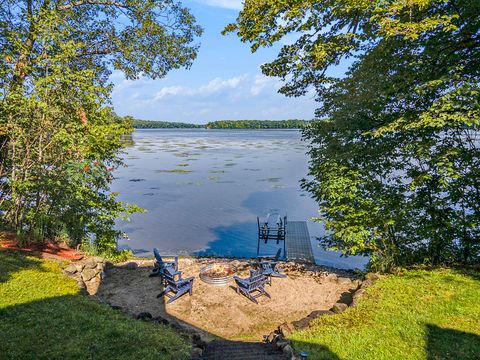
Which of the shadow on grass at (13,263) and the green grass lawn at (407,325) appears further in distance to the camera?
the shadow on grass at (13,263)

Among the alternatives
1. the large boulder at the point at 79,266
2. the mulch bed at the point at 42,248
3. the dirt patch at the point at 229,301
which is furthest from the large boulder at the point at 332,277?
the mulch bed at the point at 42,248

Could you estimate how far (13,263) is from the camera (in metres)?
9.10

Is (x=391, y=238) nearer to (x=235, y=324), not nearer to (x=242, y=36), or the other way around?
(x=235, y=324)

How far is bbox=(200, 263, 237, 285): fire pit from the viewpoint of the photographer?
1163 centimetres

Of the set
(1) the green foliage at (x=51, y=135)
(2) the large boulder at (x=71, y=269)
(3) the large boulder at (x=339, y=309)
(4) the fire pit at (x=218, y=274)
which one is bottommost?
(4) the fire pit at (x=218, y=274)

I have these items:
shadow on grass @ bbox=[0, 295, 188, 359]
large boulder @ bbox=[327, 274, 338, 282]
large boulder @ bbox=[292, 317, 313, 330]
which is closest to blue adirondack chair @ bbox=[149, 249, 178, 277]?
shadow on grass @ bbox=[0, 295, 188, 359]

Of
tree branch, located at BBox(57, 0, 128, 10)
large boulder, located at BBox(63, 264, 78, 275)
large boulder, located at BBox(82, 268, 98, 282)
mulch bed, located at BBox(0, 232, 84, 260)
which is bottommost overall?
large boulder, located at BBox(82, 268, 98, 282)

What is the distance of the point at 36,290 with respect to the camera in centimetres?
785

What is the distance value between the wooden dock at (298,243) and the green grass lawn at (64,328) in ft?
39.1

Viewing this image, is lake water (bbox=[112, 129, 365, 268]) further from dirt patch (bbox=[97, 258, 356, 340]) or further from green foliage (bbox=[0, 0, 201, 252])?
dirt patch (bbox=[97, 258, 356, 340])

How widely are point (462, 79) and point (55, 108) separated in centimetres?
1227

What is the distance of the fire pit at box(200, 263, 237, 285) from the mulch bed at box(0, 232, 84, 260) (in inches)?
178

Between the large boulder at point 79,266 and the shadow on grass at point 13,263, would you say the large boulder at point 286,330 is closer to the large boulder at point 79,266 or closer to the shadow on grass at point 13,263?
the shadow on grass at point 13,263

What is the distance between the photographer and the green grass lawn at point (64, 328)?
5.52 meters
